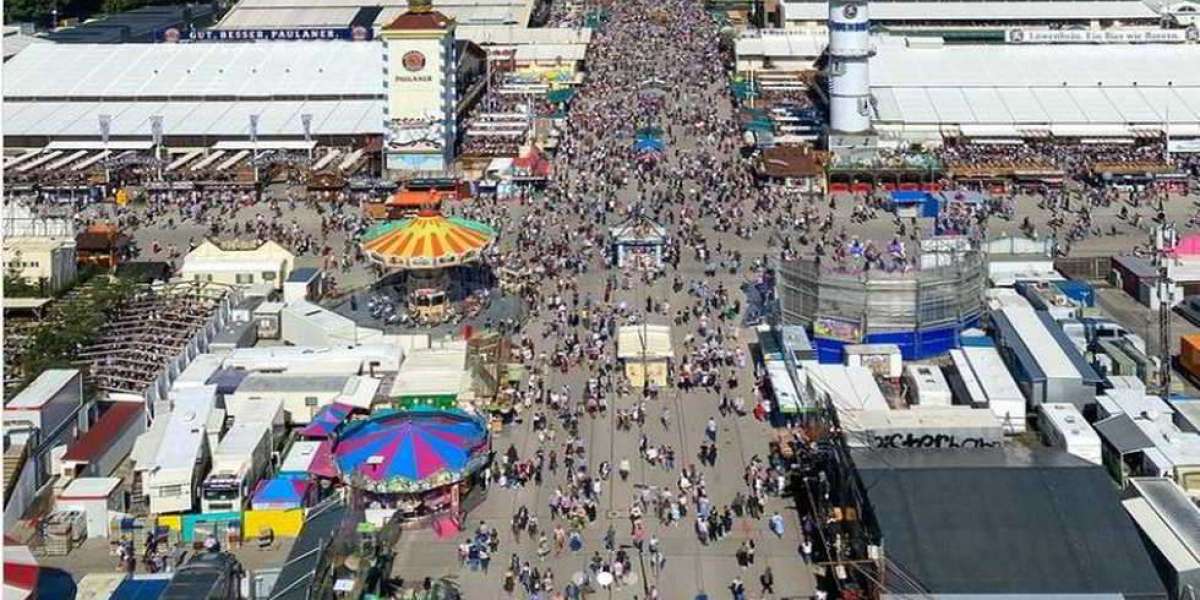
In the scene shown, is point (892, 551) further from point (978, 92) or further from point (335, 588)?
point (978, 92)

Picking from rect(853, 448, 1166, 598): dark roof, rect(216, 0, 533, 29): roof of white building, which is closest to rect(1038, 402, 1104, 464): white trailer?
rect(853, 448, 1166, 598): dark roof

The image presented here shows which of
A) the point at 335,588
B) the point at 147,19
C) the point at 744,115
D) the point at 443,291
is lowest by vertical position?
the point at 335,588

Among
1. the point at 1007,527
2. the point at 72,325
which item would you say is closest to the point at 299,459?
the point at 72,325

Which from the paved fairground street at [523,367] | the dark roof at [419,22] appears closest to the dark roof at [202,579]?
the paved fairground street at [523,367]

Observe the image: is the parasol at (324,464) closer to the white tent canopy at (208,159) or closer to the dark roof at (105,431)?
the dark roof at (105,431)

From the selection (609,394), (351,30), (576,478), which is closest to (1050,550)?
(576,478)

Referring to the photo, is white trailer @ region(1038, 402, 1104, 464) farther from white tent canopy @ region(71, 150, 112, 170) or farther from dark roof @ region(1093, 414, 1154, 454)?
white tent canopy @ region(71, 150, 112, 170)
